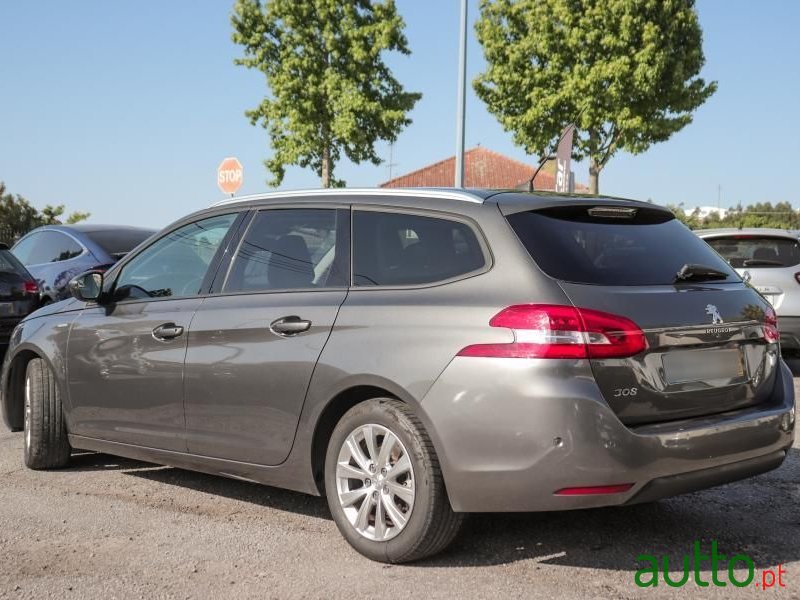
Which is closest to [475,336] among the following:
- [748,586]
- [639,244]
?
[639,244]

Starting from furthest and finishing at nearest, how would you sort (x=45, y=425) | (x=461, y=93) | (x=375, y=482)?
(x=461, y=93), (x=45, y=425), (x=375, y=482)

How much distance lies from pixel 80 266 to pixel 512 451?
8588mm

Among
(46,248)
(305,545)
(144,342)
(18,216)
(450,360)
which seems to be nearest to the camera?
(450,360)

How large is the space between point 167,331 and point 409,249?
1.53 metres

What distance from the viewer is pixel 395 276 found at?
4.32 meters

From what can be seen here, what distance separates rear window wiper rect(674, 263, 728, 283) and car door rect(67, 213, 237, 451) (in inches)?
91.1

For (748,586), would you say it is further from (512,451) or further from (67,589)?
(67,589)

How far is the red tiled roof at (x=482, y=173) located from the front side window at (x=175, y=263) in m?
52.5

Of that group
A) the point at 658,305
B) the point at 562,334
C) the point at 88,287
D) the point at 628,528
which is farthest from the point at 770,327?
the point at 88,287

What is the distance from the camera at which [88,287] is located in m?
5.71

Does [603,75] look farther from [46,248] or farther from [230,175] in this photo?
[46,248]

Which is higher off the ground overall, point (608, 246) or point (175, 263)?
point (608, 246)

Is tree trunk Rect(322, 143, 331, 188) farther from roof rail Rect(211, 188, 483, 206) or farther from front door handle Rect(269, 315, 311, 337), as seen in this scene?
front door handle Rect(269, 315, 311, 337)

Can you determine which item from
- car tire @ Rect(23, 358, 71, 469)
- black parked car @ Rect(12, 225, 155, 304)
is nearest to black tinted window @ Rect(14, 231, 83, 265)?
black parked car @ Rect(12, 225, 155, 304)
